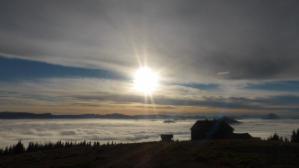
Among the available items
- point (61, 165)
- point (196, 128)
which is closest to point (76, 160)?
point (61, 165)

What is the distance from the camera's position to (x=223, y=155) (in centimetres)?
3316

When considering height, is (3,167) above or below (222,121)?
below

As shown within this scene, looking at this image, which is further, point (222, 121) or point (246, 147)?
point (222, 121)

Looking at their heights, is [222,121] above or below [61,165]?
above

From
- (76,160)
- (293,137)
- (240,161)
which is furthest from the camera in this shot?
(293,137)

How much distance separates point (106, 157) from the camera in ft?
124

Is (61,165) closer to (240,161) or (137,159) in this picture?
(137,159)

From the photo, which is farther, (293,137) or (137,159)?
(293,137)

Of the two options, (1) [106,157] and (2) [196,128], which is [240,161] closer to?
(1) [106,157]

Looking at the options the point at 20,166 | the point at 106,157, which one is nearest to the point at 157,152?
the point at 106,157

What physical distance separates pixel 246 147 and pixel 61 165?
19.7 metres

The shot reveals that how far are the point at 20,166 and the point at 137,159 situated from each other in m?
14.1

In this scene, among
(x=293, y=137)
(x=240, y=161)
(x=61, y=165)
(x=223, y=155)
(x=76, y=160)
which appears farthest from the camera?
→ (x=293, y=137)

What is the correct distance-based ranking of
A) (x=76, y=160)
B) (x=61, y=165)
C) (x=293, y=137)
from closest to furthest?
1. (x=61, y=165)
2. (x=76, y=160)
3. (x=293, y=137)
